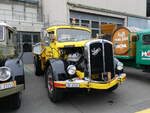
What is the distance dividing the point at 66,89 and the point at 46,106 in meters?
0.80

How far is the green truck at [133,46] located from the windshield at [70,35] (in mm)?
2256

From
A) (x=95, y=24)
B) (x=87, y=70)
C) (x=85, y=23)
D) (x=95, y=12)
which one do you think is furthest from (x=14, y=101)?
(x=95, y=12)

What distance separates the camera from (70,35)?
15.8 ft

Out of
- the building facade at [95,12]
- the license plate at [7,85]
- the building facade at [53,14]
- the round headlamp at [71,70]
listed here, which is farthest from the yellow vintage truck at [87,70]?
the building facade at [95,12]

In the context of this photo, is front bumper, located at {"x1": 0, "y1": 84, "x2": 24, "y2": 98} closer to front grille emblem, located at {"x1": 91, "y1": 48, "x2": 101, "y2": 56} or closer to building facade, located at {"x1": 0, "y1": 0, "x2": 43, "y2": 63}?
front grille emblem, located at {"x1": 91, "y1": 48, "x2": 101, "y2": 56}

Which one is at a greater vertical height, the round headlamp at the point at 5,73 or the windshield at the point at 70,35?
the windshield at the point at 70,35

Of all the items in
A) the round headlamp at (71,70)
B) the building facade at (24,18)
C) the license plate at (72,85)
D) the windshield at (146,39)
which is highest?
the building facade at (24,18)

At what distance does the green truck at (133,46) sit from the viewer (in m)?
5.49

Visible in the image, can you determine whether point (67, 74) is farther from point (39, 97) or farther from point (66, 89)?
point (39, 97)

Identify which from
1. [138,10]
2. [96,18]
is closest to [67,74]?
[96,18]

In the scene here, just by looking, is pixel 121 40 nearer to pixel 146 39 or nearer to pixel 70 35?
pixel 146 39

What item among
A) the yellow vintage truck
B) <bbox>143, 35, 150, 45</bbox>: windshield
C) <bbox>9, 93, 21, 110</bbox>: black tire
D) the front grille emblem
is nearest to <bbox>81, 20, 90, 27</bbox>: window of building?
<bbox>143, 35, 150, 45</bbox>: windshield

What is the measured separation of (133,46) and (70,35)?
119 inches

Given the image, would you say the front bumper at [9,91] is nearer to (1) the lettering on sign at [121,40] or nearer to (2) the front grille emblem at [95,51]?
(2) the front grille emblem at [95,51]
